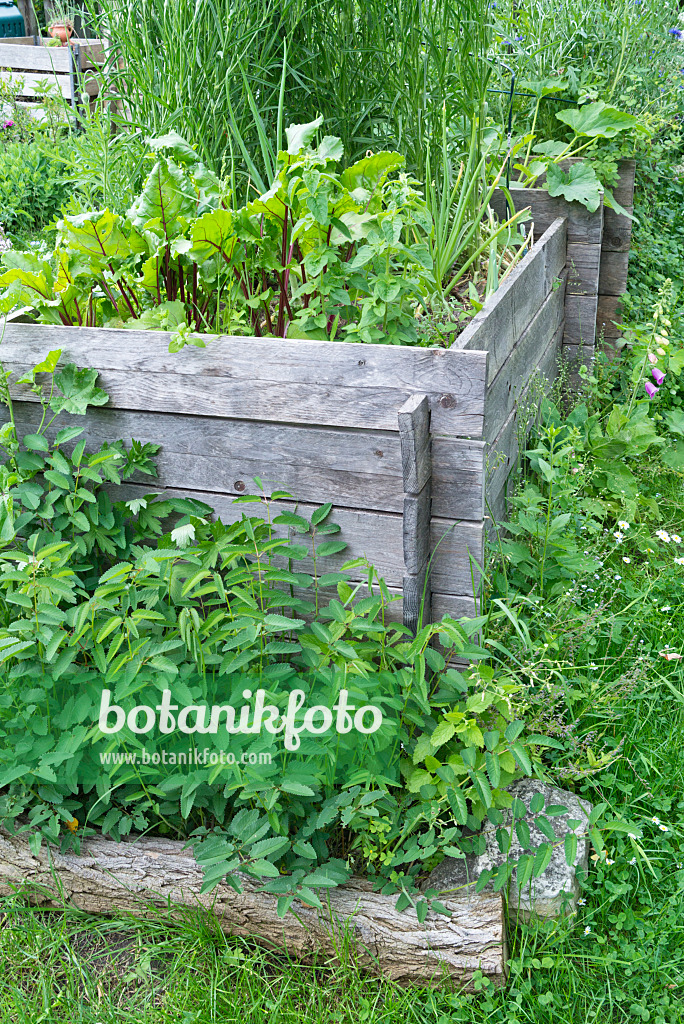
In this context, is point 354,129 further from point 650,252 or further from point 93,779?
point 93,779

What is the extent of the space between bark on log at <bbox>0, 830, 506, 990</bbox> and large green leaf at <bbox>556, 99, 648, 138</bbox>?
8.86 ft

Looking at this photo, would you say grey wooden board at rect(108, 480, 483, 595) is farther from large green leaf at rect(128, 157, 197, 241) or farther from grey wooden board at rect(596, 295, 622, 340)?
grey wooden board at rect(596, 295, 622, 340)

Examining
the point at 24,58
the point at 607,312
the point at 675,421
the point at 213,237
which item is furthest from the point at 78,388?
the point at 24,58

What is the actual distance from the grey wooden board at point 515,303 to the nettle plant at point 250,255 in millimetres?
168

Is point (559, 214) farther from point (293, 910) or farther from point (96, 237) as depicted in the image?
point (293, 910)

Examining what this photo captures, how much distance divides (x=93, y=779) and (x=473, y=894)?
2.63 ft

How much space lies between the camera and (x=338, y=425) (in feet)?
6.32

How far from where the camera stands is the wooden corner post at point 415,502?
1.79m

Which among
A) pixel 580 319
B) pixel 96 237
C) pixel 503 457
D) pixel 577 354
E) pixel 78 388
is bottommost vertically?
pixel 577 354

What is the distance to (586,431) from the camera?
3016 mm

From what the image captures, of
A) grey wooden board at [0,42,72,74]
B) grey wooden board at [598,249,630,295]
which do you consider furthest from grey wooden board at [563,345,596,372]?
grey wooden board at [0,42,72,74]

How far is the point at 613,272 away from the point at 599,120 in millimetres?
629

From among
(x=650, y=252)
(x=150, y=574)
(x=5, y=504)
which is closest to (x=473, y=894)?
(x=150, y=574)

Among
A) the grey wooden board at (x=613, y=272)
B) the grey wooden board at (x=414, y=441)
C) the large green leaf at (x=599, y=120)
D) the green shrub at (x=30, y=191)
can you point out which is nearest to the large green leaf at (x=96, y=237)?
the grey wooden board at (x=414, y=441)
